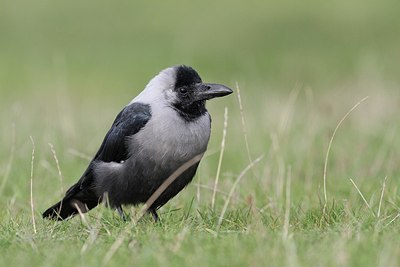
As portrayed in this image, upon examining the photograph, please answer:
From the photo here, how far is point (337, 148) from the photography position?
29.0ft

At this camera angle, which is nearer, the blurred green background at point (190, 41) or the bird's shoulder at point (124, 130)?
the bird's shoulder at point (124, 130)

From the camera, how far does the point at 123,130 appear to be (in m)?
6.31

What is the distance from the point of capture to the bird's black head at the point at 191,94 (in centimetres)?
640

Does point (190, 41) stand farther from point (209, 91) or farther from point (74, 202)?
point (209, 91)

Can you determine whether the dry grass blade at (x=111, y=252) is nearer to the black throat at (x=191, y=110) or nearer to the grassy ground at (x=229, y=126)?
the grassy ground at (x=229, y=126)

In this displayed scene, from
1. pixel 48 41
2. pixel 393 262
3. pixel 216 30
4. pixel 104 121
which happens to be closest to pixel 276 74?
pixel 216 30

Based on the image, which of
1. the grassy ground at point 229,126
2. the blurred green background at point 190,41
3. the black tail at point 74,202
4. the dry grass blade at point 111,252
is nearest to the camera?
the dry grass blade at point 111,252

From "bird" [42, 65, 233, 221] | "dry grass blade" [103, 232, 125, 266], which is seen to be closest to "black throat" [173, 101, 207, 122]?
"bird" [42, 65, 233, 221]

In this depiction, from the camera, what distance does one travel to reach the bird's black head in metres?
6.40

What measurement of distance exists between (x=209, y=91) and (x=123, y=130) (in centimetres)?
70

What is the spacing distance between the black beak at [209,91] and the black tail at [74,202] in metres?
1.15

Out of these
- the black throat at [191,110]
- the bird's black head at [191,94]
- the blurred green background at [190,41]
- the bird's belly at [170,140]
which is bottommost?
the blurred green background at [190,41]

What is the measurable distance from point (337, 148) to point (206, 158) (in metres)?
1.35

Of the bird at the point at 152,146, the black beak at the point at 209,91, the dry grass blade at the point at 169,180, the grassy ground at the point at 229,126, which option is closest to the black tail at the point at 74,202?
the bird at the point at 152,146
